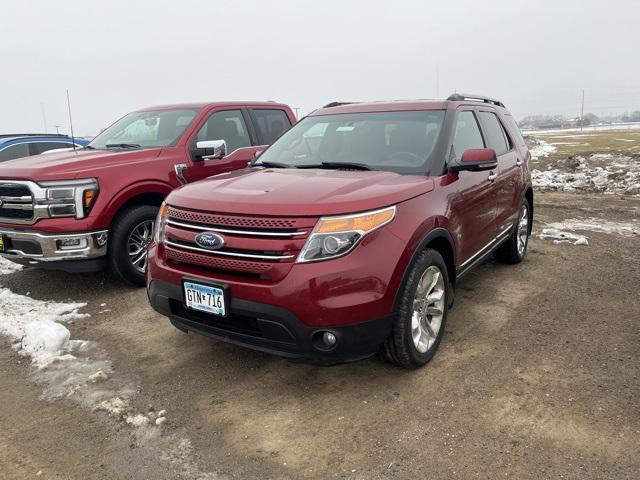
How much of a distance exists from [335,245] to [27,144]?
27.8 feet

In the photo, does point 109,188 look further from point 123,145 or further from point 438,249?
point 438,249

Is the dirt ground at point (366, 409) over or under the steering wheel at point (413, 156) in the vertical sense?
under

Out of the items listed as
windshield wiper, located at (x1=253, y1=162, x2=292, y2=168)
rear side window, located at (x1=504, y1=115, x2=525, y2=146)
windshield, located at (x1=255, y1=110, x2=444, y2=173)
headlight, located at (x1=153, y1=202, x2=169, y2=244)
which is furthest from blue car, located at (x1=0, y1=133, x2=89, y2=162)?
rear side window, located at (x1=504, y1=115, x2=525, y2=146)

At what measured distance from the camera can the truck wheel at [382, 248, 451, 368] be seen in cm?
312

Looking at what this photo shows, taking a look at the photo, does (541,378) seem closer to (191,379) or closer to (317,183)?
(317,183)

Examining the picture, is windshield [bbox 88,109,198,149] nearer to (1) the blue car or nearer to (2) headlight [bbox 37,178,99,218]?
(2) headlight [bbox 37,178,99,218]

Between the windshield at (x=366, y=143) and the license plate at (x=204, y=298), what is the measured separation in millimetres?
1399

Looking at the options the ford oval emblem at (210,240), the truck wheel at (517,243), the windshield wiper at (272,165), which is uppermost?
the windshield wiper at (272,165)

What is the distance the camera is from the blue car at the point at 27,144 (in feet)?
29.0

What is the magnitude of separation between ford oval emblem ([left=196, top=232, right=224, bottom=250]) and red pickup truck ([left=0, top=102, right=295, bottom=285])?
220cm

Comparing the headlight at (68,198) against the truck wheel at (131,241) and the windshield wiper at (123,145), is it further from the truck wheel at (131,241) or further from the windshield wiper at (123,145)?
the windshield wiper at (123,145)

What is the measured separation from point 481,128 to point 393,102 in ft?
3.12

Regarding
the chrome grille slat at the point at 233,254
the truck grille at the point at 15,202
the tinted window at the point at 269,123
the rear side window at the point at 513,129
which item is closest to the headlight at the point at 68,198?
the truck grille at the point at 15,202

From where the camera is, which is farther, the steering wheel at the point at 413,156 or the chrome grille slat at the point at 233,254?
the steering wheel at the point at 413,156
